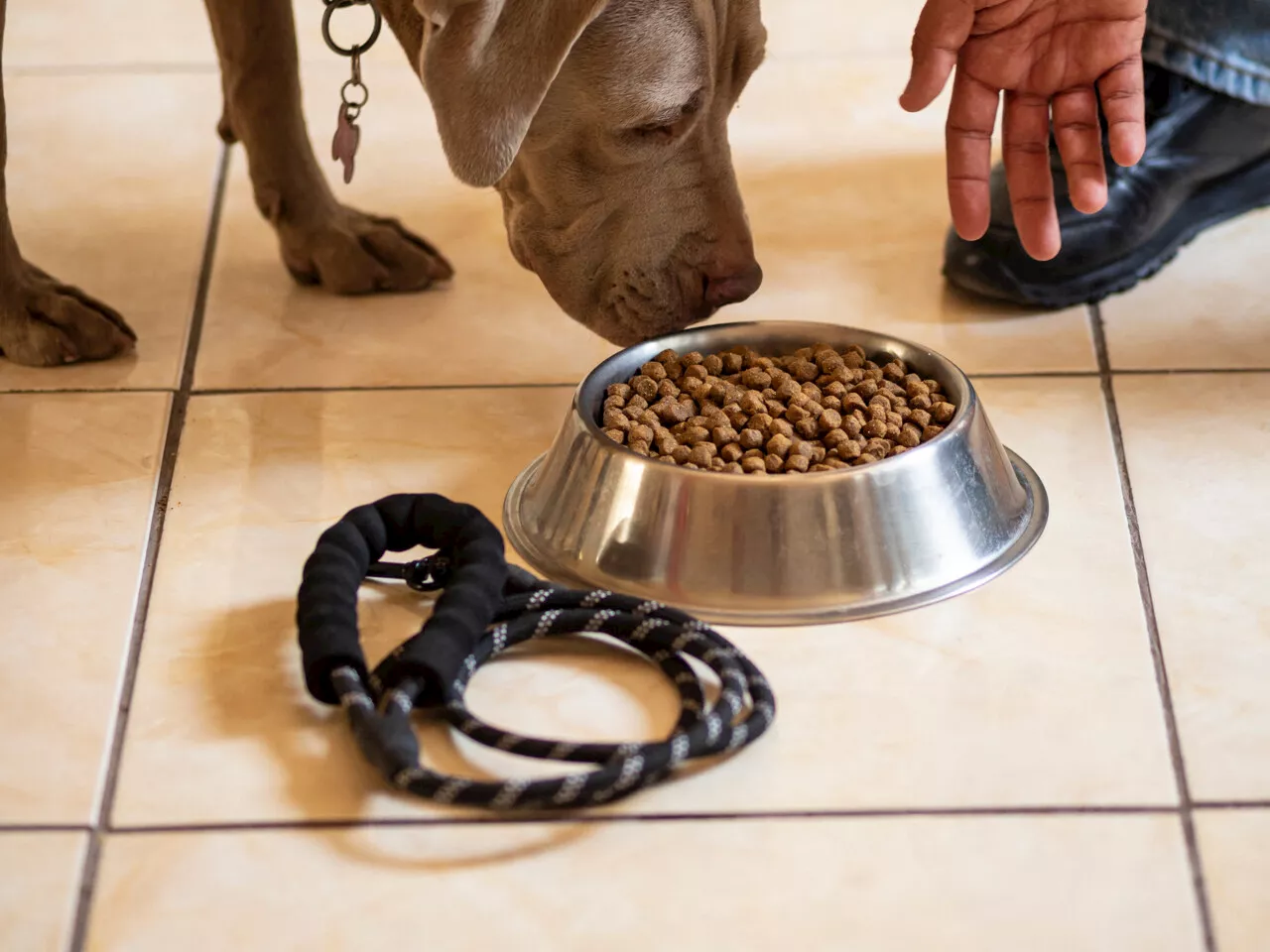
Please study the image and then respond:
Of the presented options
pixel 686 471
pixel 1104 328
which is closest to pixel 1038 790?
pixel 686 471

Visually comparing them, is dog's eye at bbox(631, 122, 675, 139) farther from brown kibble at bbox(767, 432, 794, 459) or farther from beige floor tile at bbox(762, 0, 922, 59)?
beige floor tile at bbox(762, 0, 922, 59)

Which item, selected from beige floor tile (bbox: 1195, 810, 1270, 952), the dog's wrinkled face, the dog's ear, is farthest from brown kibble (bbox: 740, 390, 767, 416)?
beige floor tile (bbox: 1195, 810, 1270, 952)

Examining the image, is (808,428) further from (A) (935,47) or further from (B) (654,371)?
(A) (935,47)

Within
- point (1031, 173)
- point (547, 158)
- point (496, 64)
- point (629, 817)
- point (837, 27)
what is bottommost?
point (837, 27)

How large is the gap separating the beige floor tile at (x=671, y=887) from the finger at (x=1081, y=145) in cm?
81

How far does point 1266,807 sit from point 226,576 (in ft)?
3.09

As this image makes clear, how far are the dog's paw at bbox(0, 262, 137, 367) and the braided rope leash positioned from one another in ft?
2.04

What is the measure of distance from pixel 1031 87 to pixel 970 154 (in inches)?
4.6

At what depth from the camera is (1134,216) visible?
1974mm

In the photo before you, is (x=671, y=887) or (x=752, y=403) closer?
(x=671, y=887)

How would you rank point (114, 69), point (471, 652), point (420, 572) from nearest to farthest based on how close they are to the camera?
point (471, 652) < point (420, 572) < point (114, 69)

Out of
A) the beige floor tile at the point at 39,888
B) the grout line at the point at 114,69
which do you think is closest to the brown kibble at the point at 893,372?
the beige floor tile at the point at 39,888

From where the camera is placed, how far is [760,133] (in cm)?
245

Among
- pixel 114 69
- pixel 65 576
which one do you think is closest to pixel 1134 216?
pixel 65 576
